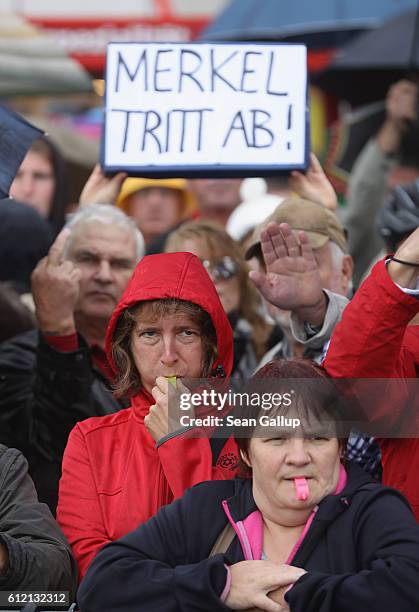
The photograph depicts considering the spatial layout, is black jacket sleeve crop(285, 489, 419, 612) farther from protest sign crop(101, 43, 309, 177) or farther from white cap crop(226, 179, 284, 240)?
white cap crop(226, 179, 284, 240)

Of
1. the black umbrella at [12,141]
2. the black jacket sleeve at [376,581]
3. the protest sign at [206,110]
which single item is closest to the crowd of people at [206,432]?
the black jacket sleeve at [376,581]

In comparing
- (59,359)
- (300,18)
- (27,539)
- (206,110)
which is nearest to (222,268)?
(206,110)

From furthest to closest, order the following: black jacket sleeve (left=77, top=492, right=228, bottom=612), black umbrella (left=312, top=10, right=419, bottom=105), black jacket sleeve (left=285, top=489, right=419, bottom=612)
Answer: black umbrella (left=312, top=10, right=419, bottom=105) < black jacket sleeve (left=77, top=492, right=228, bottom=612) < black jacket sleeve (left=285, top=489, right=419, bottom=612)

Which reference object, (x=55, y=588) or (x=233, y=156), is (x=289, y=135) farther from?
(x=55, y=588)

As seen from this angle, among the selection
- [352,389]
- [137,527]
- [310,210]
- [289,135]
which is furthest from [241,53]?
[137,527]

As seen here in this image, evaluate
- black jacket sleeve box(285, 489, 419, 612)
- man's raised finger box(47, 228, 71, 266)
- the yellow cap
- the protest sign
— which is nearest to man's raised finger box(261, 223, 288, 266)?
the protest sign

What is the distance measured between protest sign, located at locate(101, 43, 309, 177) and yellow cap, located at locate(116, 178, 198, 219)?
2.50 m

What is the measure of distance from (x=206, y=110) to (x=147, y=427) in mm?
1414

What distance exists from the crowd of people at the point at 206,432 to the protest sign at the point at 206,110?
0.70ft

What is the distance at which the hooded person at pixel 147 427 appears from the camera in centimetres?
355

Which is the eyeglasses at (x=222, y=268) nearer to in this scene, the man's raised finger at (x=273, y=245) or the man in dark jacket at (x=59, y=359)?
the man in dark jacket at (x=59, y=359)

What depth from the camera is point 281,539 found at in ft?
10.4

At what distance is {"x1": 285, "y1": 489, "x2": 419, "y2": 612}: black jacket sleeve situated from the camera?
2.94 m

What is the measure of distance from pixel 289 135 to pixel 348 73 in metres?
3.15
